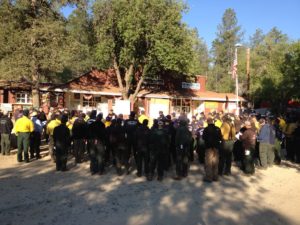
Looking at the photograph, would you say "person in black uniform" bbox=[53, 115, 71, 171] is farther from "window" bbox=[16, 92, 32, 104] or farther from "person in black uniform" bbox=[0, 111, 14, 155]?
"window" bbox=[16, 92, 32, 104]

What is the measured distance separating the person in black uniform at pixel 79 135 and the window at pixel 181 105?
24.3 metres

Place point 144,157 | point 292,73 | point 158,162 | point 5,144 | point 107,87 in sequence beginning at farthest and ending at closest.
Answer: point 107,87 → point 292,73 → point 5,144 → point 144,157 → point 158,162

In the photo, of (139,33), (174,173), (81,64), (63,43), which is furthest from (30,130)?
(81,64)

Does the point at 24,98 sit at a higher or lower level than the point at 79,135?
higher

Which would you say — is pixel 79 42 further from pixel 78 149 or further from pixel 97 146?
pixel 97 146

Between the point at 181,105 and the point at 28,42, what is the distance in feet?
58.4

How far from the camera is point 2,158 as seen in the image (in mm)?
13555

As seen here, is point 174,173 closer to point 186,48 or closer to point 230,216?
point 230,216

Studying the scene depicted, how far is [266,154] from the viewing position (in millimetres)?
12570

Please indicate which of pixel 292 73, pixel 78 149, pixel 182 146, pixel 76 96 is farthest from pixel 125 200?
pixel 292 73

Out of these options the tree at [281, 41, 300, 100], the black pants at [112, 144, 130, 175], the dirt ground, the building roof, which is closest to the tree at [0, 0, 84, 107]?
the building roof

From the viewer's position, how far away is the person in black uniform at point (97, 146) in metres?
→ 10.9

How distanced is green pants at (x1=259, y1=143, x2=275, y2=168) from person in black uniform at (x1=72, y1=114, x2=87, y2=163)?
6.24 metres

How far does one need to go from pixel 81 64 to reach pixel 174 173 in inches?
1848
